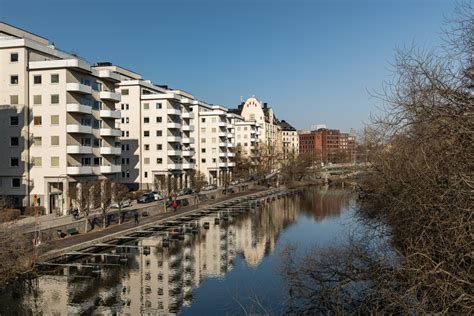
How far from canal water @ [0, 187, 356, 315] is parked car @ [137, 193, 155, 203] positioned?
1631 cm

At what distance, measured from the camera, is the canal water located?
21953 mm

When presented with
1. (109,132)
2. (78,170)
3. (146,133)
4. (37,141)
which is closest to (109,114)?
(109,132)

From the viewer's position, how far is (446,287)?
8.91 m

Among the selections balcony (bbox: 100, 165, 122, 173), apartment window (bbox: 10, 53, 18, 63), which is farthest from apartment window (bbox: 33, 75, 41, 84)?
balcony (bbox: 100, 165, 122, 173)

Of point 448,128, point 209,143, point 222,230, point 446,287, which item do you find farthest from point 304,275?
point 209,143

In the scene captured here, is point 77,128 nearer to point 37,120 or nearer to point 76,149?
point 76,149

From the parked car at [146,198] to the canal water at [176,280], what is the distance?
16.3 meters

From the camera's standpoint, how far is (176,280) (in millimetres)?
26812

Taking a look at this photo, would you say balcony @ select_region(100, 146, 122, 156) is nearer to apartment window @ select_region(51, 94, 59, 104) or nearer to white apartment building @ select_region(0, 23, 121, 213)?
white apartment building @ select_region(0, 23, 121, 213)

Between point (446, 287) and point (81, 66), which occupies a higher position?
point (81, 66)

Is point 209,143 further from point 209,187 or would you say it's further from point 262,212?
point 262,212

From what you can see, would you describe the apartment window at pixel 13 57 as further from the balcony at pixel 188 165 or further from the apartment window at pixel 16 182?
the balcony at pixel 188 165

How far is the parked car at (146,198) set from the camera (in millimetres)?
57719

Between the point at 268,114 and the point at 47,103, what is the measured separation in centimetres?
10228
